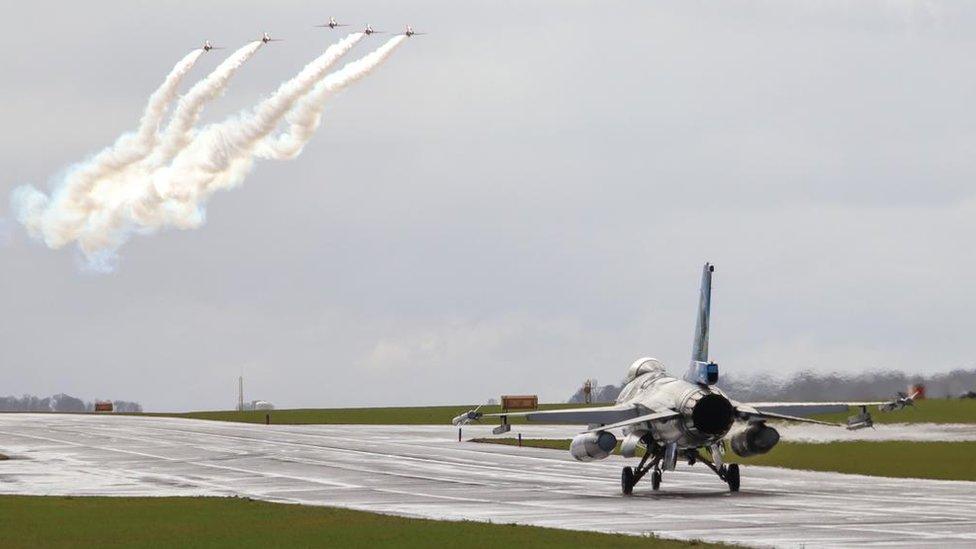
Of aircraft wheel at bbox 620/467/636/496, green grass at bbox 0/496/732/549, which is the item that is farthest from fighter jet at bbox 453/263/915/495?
green grass at bbox 0/496/732/549

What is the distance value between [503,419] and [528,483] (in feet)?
19.0

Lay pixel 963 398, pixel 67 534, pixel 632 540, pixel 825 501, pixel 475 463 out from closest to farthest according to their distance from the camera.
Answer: pixel 632 540
pixel 67 534
pixel 825 501
pixel 475 463
pixel 963 398

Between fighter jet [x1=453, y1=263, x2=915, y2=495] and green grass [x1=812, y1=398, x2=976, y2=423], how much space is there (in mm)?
28341

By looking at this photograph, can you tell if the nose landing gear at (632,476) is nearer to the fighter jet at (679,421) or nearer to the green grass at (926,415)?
the fighter jet at (679,421)

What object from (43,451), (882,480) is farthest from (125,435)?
(882,480)

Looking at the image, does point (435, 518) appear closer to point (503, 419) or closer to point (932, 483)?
point (503, 419)

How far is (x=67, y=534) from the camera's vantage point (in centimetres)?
3219

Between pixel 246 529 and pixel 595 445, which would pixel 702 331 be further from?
pixel 246 529

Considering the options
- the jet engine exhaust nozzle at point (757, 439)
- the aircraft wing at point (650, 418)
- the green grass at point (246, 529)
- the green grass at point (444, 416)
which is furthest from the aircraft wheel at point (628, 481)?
the green grass at point (444, 416)

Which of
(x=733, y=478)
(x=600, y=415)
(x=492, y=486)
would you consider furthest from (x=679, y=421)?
(x=492, y=486)

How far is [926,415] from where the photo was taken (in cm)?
8650

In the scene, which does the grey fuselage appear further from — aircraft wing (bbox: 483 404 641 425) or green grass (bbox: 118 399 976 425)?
green grass (bbox: 118 399 976 425)

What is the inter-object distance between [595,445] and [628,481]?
148 centimetres

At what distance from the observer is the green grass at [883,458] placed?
174 ft
